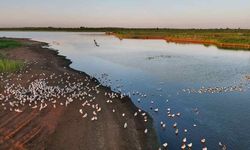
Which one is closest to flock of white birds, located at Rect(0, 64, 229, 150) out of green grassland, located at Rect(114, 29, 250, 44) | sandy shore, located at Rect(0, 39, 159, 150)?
sandy shore, located at Rect(0, 39, 159, 150)

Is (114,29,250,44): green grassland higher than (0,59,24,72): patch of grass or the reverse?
the reverse

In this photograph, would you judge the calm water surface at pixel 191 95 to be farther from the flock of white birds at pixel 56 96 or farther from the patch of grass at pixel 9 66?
the patch of grass at pixel 9 66

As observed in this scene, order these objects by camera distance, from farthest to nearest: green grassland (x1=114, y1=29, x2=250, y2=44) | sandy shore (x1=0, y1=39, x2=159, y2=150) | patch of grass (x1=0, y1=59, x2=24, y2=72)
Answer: green grassland (x1=114, y1=29, x2=250, y2=44)
patch of grass (x1=0, y1=59, x2=24, y2=72)
sandy shore (x1=0, y1=39, x2=159, y2=150)

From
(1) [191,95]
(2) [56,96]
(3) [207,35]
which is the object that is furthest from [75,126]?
(3) [207,35]

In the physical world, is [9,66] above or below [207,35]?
above

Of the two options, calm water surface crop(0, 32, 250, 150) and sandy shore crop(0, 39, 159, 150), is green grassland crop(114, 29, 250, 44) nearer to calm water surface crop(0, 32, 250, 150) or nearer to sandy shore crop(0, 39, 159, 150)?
calm water surface crop(0, 32, 250, 150)

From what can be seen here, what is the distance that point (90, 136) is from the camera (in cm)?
1677

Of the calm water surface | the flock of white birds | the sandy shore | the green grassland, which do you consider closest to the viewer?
the sandy shore

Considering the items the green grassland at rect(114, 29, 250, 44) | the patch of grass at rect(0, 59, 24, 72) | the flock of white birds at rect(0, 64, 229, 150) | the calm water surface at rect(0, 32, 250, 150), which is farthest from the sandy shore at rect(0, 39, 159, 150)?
the green grassland at rect(114, 29, 250, 44)

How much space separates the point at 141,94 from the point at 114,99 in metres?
3.38

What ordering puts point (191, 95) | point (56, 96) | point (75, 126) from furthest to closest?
1. point (191, 95)
2. point (56, 96)
3. point (75, 126)

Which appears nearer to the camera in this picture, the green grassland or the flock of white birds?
the flock of white birds

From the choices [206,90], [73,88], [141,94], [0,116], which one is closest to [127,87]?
[141,94]

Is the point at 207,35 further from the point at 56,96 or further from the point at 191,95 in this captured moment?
the point at 56,96
